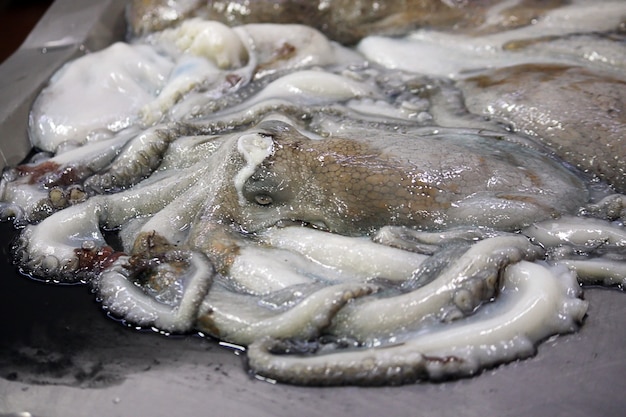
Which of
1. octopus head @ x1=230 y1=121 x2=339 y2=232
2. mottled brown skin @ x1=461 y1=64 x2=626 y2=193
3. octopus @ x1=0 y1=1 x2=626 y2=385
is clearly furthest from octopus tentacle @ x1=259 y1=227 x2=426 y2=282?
mottled brown skin @ x1=461 y1=64 x2=626 y2=193

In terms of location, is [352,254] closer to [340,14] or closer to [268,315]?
[268,315]

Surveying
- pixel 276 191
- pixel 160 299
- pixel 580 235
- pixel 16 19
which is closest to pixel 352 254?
pixel 276 191

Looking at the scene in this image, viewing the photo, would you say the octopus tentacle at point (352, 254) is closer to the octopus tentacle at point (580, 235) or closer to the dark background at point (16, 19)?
the octopus tentacle at point (580, 235)

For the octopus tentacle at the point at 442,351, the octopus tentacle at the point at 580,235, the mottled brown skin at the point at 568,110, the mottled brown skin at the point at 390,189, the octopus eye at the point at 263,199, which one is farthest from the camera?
the mottled brown skin at the point at 568,110

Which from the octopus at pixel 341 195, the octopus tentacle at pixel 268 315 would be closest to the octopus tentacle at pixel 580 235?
the octopus at pixel 341 195

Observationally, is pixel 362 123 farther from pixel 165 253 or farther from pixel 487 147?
pixel 165 253

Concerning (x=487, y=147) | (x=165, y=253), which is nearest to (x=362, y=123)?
(x=487, y=147)

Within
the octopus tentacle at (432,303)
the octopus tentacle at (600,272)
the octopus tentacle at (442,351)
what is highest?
the octopus tentacle at (432,303)

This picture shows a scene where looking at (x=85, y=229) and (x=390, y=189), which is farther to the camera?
(x=85, y=229)
